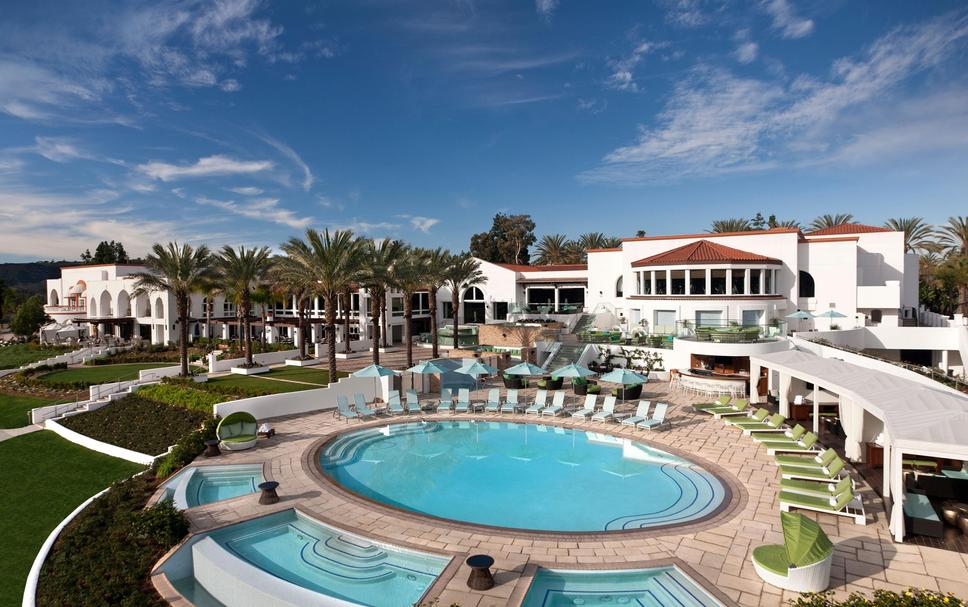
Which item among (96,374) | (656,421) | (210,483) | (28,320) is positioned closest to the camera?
(210,483)

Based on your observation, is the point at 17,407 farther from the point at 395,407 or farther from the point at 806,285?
the point at 806,285

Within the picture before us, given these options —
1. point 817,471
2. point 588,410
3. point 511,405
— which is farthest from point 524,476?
point 817,471

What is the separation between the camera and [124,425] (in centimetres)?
A: 2227

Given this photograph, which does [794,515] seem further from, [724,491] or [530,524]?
[530,524]

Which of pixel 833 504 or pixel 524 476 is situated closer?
pixel 833 504

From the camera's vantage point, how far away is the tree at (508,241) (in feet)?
269

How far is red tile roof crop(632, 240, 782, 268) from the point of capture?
32.1 m

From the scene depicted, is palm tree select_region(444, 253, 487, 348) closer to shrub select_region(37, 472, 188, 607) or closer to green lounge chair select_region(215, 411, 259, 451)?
green lounge chair select_region(215, 411, 259, 451)

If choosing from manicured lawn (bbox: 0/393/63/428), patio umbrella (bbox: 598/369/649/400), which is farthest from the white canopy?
manicured lawn (bbox: 0/393/63/428)

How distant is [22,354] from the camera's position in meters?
41.6

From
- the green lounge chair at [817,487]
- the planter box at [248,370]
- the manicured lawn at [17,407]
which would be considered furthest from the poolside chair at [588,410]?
the manicured lawn at [17,407]

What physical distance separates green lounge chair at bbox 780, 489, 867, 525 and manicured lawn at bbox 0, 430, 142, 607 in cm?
1567

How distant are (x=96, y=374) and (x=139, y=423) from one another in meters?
15.3

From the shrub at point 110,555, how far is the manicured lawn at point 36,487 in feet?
3.34
